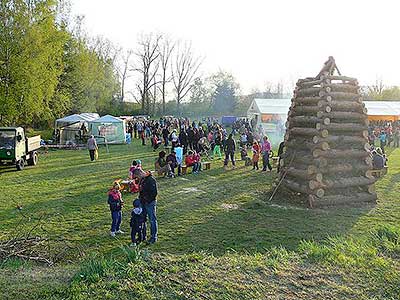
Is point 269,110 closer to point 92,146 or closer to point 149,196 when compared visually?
point 92,146

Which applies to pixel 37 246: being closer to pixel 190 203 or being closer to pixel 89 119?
pixel 190 203

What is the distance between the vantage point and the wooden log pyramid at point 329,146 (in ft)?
41.3

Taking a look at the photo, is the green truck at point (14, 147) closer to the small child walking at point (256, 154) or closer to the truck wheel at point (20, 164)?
the truck wheel at point (20, 164)

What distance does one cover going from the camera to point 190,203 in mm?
12672

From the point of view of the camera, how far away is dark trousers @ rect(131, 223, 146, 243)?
894 cm

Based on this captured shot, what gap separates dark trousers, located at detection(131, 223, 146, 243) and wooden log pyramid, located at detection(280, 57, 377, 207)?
5.35 m

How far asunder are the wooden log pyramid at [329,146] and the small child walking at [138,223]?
5375 millimetres

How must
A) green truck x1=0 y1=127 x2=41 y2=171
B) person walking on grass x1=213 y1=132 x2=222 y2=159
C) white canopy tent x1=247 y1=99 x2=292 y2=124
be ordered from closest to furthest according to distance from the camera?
green truck x1=0 y1=127 x2=41 y2=171
person walking on grass x1=213 y1=132 x2=222 y2=159
white canopy tent x1=247 y1=99 x2=292 y2=124

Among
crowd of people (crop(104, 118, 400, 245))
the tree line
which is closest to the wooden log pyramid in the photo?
crowd of people (crop(104, 118, 400, 245))

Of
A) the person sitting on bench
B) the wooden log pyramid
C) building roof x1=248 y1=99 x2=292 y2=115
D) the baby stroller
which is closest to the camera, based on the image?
the wooden log pyramid

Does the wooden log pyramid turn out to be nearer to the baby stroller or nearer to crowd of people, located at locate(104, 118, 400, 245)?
crowd of people, located at locate(104, 118, 400, 245)

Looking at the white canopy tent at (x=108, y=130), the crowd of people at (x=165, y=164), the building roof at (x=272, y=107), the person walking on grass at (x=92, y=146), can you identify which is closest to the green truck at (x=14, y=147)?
the person walking on grass at (x=92, y=146)

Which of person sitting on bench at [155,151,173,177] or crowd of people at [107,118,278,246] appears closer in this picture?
crowd of people at [107,118,278,246]

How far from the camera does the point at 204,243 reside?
902cm
